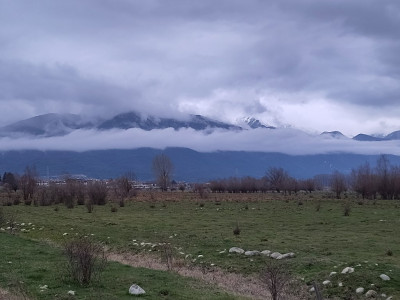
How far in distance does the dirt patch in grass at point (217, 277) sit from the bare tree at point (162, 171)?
4718 inches

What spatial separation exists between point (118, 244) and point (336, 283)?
13.9 metres

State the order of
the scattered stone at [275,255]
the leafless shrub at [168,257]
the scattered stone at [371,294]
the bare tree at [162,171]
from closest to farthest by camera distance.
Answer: the scattered stone at [371,294] < the leafless shrub at [168,257] < the scattered stone at [275,255] < the bare tree at [162,171]

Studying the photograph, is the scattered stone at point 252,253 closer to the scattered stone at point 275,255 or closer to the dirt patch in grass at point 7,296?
the scattered stone at point 275,255

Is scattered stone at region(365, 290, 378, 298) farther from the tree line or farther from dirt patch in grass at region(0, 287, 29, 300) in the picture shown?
the tree line

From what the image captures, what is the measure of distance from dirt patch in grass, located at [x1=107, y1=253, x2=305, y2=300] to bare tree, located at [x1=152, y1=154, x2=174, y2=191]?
119839 mm

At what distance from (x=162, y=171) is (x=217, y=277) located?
134m

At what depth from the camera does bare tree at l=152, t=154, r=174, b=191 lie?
146 metres

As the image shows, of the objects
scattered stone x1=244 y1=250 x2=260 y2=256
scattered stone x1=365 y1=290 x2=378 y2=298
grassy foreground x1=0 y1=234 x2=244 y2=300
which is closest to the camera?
grassy foreground x1=0 y1=234 x2=244 y2=300

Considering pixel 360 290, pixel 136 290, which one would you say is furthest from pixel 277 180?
pixel 136 290

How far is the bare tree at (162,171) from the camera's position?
146 meters

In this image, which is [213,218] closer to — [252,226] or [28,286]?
[252,226]

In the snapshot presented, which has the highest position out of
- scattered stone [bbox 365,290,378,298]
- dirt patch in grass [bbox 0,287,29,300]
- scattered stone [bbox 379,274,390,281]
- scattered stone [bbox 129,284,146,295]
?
dirt patch in grass [bbox 0,287,29,300]

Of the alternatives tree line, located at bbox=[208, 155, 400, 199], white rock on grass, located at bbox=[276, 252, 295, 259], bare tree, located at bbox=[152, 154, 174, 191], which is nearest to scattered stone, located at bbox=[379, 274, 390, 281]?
white rock on grass, located at bbox=[276, 252, 295, 259]

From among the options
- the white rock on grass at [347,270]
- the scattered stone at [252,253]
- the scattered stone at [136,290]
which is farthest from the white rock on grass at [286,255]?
the scattered stone at [136,290]
